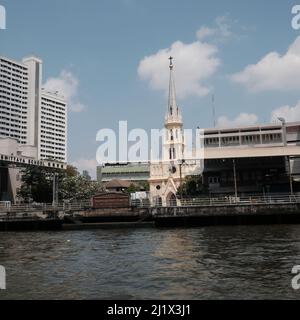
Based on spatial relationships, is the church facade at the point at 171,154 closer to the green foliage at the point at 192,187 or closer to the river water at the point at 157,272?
the green foliage at the point at 192,187

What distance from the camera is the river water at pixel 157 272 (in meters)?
15.0

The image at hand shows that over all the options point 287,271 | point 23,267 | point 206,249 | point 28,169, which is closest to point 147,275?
point 287,271

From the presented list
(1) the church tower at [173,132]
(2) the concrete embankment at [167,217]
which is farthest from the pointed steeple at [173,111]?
(2) the concrete embankment at [167,217]

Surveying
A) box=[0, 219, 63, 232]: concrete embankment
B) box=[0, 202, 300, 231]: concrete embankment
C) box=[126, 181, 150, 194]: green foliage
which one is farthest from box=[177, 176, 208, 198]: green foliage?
box=[0, 219, 63, 232]: concrete embankment

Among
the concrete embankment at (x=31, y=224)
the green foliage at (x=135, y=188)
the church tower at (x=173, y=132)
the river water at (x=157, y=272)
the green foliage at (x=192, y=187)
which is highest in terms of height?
the church tower at (x=173, y=132)

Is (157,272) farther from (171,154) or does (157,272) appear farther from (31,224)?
(171,154)

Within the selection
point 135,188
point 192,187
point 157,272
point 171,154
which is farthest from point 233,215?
point 135,188

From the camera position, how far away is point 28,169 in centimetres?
9588

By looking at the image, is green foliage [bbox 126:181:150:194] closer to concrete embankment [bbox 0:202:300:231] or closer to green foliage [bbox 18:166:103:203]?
green foliage [bbox 18:166:103:203]

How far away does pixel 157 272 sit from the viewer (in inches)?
754

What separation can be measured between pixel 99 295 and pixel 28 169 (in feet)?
279

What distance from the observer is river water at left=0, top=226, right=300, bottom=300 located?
1500cm
